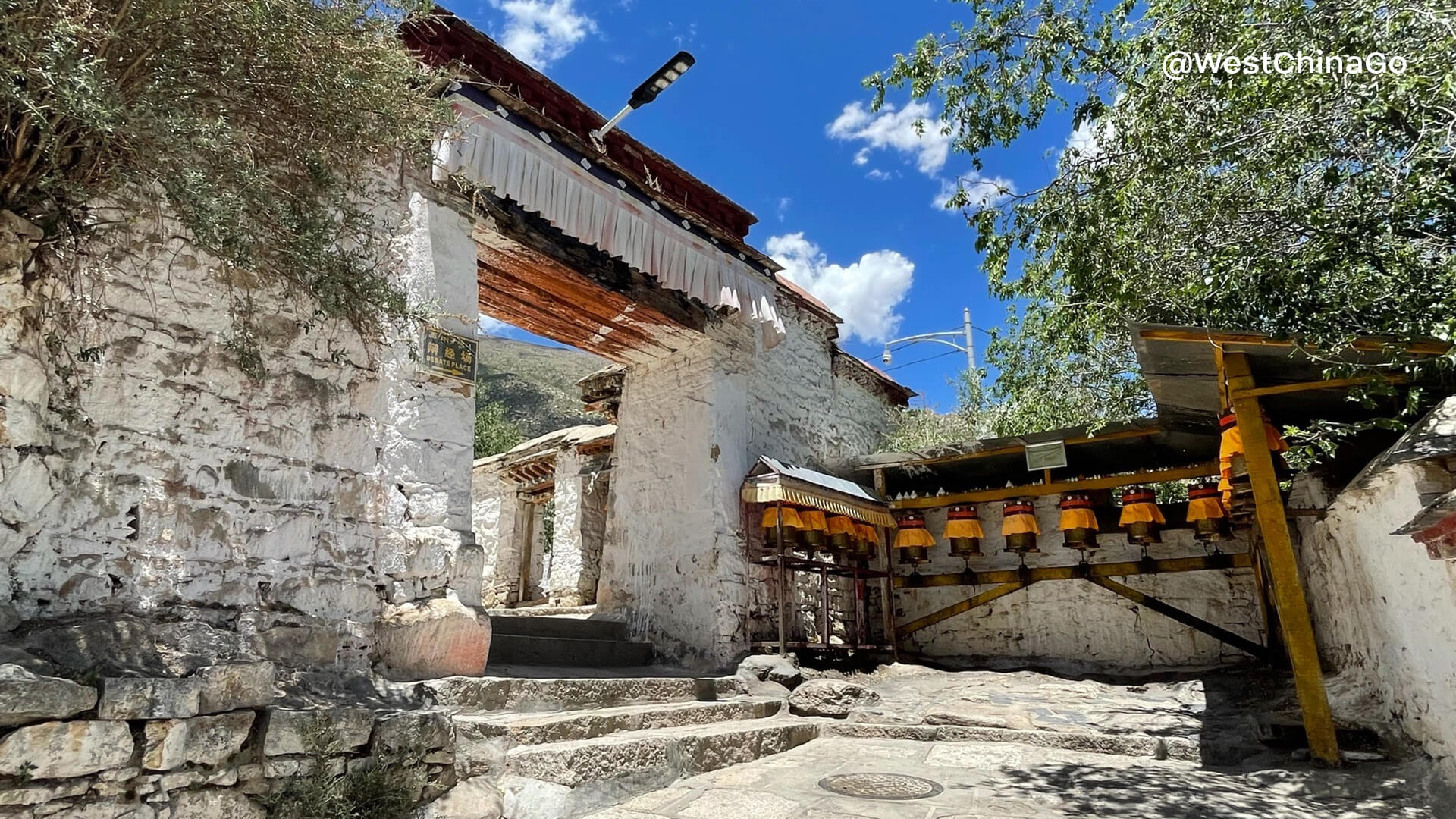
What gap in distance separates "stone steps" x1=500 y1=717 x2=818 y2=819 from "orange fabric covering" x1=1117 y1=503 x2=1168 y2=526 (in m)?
4.63

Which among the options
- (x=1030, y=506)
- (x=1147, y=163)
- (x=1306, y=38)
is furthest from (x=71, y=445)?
(x=1030, y=506)

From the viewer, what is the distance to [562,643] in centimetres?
594

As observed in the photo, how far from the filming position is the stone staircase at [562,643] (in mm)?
5582

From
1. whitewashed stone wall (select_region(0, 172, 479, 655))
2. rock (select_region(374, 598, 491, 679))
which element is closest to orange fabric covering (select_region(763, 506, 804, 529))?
whitewashed stone wall (select_region(0, 172, 479, 655))

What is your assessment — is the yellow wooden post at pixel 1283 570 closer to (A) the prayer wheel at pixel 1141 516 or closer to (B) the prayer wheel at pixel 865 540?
(A) the prayer wheel at pixel 1141 516

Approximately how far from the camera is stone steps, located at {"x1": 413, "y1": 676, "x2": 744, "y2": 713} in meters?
3.90

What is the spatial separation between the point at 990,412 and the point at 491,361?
37.1 m

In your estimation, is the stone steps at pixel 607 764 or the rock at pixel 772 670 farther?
the rock at pixel 772 670

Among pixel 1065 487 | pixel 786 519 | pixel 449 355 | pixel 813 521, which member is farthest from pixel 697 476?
pixel 1065 487

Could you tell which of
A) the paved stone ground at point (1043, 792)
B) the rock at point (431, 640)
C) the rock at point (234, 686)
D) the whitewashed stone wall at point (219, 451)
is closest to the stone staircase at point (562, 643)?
the rock at point (431, 640)

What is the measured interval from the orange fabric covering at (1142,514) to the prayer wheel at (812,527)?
291 cm

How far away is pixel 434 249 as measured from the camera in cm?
489

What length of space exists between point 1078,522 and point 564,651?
201 inches

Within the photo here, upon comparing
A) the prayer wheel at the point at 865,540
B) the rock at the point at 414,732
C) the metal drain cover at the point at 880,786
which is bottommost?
the metal drain cover at the point at 880,786
